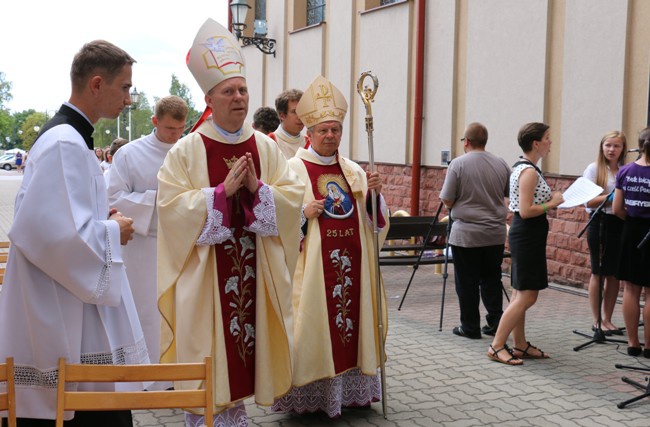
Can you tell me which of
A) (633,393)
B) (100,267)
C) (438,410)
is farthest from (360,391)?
(100,267)

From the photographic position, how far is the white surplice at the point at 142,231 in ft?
17.0

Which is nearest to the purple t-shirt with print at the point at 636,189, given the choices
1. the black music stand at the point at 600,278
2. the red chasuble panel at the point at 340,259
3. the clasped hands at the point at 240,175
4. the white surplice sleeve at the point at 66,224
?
the black music stand at the point at 600,278

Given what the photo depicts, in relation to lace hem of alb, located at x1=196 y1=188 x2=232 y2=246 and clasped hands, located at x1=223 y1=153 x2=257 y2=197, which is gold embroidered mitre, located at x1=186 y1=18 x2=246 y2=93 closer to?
clasped hands, located at x1=223 y1=153 x2=257 y2=197

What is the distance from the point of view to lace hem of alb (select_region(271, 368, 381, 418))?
15.5 feet

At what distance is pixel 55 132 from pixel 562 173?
25.6ft

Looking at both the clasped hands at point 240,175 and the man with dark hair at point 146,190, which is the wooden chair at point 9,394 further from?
the man with dark hair at point 146,190

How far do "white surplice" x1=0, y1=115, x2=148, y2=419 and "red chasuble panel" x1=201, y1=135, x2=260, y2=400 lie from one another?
49.6 inches

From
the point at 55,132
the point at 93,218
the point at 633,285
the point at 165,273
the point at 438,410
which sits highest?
the point at 55,132

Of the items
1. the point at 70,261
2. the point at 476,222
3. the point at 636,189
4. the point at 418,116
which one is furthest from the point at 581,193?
the point at 418,116

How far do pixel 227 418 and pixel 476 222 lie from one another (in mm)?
3501

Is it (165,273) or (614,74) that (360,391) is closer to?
(165,273)

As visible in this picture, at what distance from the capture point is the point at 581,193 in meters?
6.38

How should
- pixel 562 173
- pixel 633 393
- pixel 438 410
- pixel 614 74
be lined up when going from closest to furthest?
pixel 438 410 → pixel 633 393 → pixel 614 74 → pixel 562 173

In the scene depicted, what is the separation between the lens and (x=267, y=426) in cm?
468
